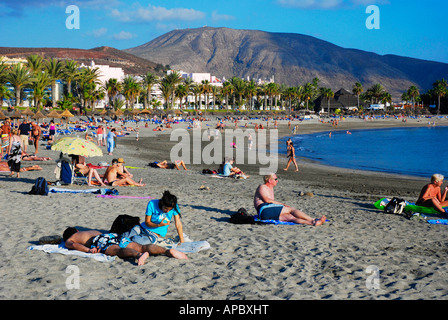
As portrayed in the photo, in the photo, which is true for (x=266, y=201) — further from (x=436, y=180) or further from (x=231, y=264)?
(x=436, y=180)

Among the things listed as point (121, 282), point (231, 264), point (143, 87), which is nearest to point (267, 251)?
point (231, 264)

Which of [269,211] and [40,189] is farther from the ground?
[40,189]

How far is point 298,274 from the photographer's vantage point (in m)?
5.23

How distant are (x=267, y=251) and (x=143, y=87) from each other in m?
84.8

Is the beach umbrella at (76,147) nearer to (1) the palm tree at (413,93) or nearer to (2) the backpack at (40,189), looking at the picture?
(2) the backpack at (40,189)

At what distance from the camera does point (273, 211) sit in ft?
25.5

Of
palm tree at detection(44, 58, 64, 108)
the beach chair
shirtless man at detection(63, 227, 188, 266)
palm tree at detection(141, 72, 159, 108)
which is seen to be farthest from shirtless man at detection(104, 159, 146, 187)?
palm tree at detection(141, 72, 159, 108)

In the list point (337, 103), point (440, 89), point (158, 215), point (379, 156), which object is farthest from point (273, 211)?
point (440, 89)

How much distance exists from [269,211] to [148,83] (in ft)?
248

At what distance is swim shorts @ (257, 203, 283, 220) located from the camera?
7.76 metres

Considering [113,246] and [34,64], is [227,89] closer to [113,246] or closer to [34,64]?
[34,64]

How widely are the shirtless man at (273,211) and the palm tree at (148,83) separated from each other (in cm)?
7480
